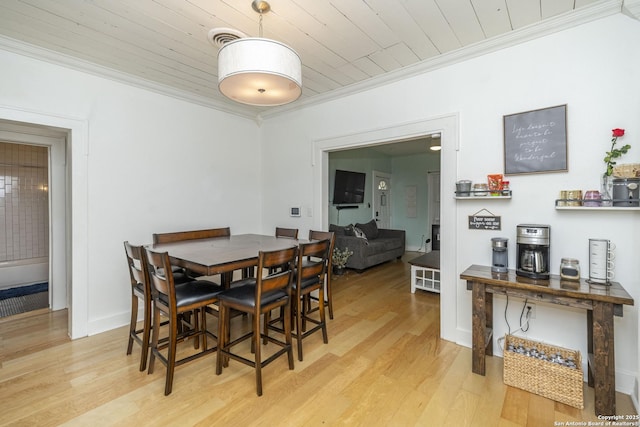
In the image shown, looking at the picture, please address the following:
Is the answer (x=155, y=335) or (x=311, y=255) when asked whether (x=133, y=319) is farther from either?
(x=311, y=255)

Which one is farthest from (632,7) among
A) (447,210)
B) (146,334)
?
(146,334)

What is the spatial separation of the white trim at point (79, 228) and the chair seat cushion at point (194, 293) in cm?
134

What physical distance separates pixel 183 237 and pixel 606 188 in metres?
3.62

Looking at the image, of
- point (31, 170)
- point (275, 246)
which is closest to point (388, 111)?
point (275, 246)

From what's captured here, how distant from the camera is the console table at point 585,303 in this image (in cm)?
171

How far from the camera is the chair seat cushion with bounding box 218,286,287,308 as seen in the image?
6.55 ft

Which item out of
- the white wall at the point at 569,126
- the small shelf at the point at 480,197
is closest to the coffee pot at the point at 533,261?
the white wall at the point at 569,126

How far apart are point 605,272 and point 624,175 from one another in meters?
0.64

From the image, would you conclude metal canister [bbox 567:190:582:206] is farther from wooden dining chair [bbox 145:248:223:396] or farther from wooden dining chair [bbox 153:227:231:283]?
wooden dining chair [bbox 153:227:231:283]

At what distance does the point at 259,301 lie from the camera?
6.33ft

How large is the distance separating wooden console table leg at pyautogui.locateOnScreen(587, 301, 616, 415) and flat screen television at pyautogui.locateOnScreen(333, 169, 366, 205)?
15.6 feet

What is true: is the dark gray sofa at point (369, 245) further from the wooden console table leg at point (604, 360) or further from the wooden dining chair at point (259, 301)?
the wooden console table leg at point (604, 360)

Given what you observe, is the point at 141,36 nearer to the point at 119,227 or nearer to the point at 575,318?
the point at 119,227

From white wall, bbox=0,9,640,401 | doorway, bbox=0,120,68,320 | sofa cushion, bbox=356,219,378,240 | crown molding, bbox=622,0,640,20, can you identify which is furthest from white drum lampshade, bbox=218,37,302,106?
sofa cushion, bbox=356,219,378,240
